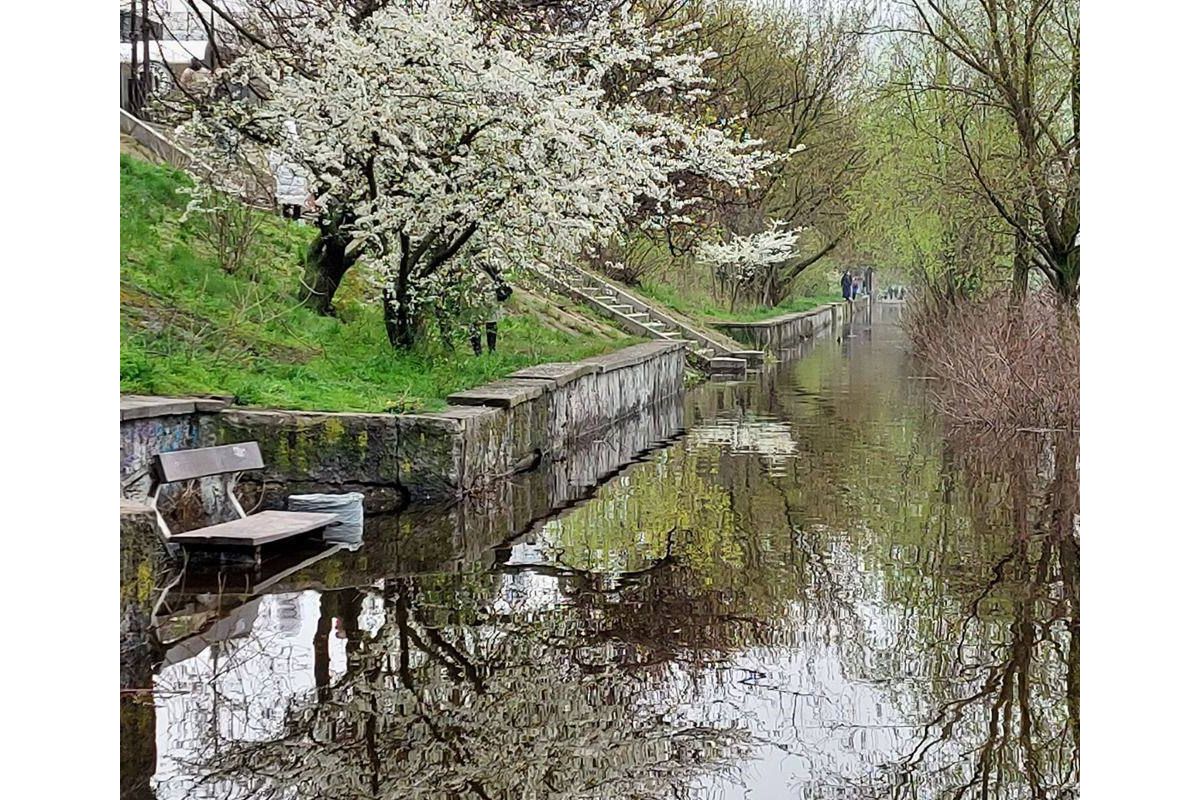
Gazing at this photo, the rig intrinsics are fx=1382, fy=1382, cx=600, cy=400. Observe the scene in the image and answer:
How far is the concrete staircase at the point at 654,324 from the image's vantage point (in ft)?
46.1

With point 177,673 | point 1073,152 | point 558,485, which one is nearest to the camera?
point 177,673

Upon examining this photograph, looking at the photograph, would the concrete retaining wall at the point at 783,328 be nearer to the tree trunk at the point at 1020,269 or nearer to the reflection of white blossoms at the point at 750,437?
the reflection of white blossoms at the point at 750,437

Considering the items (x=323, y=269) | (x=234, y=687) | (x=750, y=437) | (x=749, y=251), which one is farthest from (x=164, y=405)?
(x=749, y=251)

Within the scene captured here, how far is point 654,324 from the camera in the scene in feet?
48.2

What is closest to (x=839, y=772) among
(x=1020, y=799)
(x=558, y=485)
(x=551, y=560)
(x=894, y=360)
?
(x=1020, y=799)

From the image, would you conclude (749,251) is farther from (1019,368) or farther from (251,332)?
(251,332)

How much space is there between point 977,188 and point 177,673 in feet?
25.7

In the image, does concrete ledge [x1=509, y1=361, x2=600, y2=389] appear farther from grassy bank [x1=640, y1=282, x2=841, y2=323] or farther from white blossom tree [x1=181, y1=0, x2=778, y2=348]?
grassy bank [x1=640, y1=282, x2=841, y2=323]

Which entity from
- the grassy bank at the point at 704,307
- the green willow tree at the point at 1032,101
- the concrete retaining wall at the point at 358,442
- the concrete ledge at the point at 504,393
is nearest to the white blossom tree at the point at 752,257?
the grassy bank at the point at 704,307

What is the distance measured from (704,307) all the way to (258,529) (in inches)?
497

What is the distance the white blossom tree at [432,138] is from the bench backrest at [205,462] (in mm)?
2035

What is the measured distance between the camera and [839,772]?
342 centimetres

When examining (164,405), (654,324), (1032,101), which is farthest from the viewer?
(654,324)

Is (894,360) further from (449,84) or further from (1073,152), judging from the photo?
(449,84)
